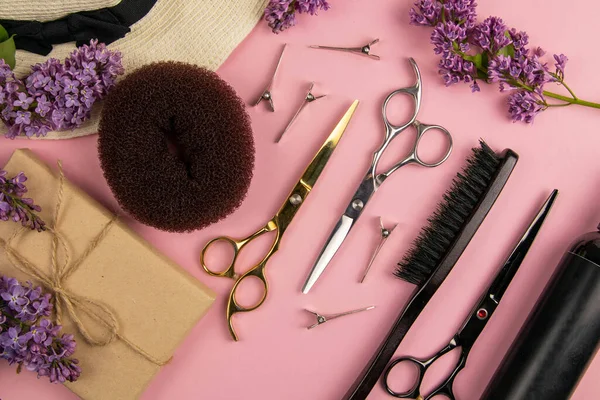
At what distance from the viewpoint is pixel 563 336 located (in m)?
0.79

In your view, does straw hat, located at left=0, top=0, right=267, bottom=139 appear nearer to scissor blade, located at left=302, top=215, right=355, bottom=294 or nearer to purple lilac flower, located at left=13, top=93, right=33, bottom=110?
purple lilac flower, located at left=13, top=93, right=33, bottom=110

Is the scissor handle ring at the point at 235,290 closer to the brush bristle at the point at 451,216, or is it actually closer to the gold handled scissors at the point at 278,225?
the gold handled scissors at the point at 278,225

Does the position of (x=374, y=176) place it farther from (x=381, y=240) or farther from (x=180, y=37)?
(x=180, y=37)

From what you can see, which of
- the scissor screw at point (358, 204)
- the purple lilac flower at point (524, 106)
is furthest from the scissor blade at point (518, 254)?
the scissor screw at point (358, 204)

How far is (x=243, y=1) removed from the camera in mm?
822

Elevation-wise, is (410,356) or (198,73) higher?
(198,73)

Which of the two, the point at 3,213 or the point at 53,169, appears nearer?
the point at 3,213

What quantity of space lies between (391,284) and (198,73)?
42 centimetres

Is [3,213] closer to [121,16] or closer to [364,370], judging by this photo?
[121,16]

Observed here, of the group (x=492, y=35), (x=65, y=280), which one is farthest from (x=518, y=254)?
(x=65, y=280)

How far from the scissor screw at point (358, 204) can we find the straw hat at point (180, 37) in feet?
0.94

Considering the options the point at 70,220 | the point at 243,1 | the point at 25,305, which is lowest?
the point at 25,305

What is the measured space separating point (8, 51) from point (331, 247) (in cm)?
52

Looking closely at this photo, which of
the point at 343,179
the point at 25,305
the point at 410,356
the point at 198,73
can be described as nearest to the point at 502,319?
the point at 410,356
